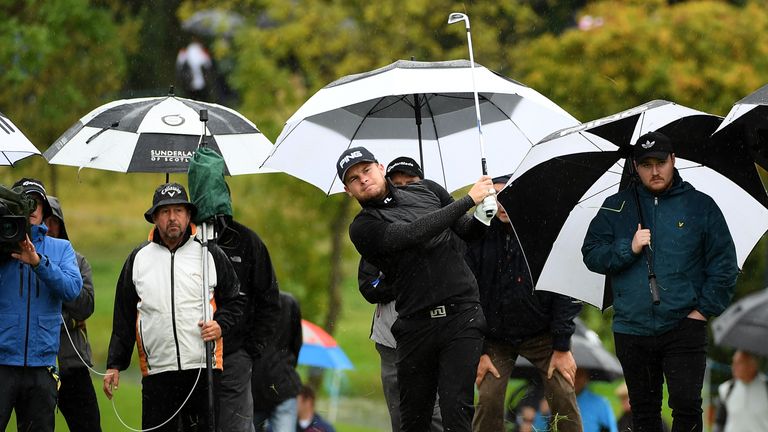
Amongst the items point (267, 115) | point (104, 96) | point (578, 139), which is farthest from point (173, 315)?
point (104, 96)

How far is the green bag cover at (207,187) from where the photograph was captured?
804cm

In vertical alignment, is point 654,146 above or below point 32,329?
above

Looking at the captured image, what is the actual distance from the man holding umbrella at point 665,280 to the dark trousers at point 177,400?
240cm

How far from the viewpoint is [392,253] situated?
7371 millimetres

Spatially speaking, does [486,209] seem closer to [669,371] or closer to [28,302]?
[669,371]

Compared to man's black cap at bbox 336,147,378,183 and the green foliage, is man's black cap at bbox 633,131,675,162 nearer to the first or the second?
man's black cap at bbox 336,147,378,183

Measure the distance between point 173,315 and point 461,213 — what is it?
1.88 metres

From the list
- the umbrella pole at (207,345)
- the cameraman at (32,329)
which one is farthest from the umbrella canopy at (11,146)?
the umbrella pole at (207,345)

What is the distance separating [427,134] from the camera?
936 cm

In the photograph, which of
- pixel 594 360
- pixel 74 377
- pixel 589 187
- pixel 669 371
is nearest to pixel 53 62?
pixel 594 360

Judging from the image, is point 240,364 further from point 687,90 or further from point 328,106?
point 687,90

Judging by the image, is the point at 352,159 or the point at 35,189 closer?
the point at 352,159

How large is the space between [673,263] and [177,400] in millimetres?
2984

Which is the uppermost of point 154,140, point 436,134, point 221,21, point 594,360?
point 221,21
